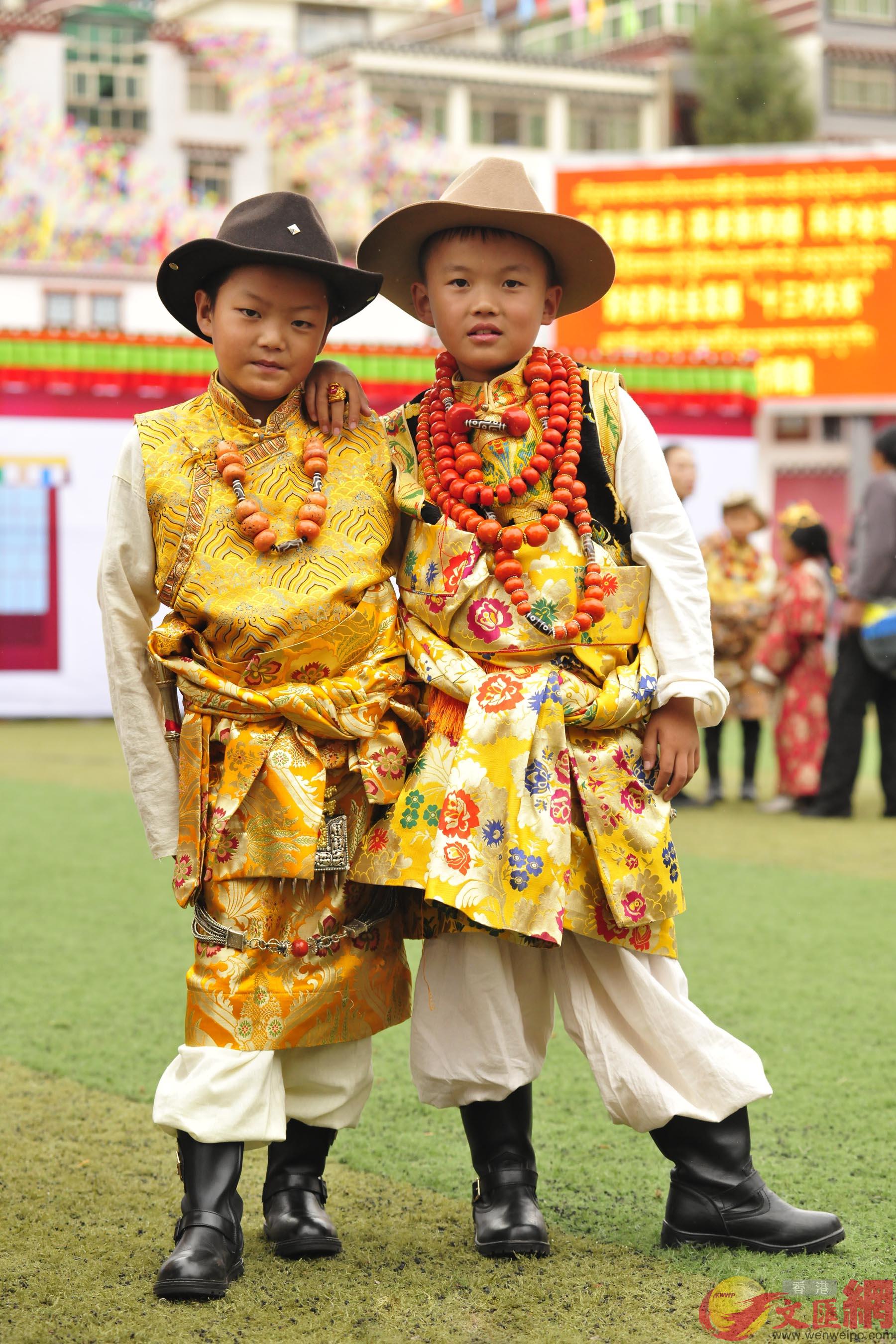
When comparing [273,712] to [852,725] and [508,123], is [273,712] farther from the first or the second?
[508,123]

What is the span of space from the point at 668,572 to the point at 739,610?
489 cm

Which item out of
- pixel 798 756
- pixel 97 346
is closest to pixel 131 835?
pixel 798 756

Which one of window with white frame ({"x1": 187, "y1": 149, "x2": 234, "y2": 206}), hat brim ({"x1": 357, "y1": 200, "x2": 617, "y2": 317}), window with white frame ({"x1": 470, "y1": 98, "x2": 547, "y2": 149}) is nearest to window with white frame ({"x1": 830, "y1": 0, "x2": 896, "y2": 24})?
window with white frame ({"x1": 470, "y1": 98, "x2": 547, "y2": 149})

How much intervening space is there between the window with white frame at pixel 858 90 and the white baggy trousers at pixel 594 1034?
1366 inches

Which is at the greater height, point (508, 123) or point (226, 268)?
point (508, 123)

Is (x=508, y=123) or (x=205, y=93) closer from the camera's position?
(x=205, y=93)

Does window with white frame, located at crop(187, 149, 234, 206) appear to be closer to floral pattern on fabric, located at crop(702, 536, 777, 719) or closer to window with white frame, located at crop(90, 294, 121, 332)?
window with white frame, located at crop(90, 294, 121, 332)

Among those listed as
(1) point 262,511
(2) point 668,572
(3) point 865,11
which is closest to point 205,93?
(3) point 865,11

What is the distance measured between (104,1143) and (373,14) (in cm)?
4093

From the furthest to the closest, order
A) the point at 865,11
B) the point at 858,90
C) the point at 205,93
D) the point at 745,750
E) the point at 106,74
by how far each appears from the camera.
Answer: the point at 865,11
the point at 858,90
the point at 205,93
the point at 106,74
the point at 745,750

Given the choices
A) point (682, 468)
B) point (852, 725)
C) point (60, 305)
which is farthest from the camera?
point (60, 305)

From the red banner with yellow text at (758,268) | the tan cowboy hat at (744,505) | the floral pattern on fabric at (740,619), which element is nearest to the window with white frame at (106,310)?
the red banner with yellow text at (758,268)

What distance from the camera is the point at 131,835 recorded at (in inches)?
250

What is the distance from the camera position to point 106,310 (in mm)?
25688
